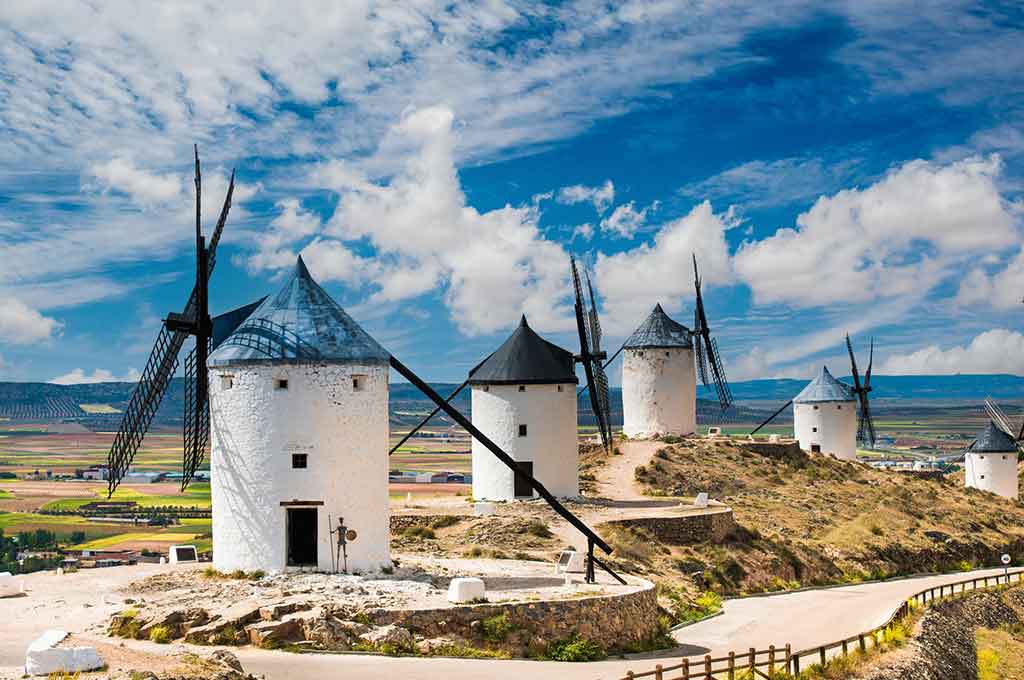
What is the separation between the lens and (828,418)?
5725 centimetres

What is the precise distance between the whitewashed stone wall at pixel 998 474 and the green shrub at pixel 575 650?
42.0m

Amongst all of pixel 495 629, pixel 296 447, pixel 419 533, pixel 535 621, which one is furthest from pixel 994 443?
pixel 296 447

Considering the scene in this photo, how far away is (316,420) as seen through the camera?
2312cm

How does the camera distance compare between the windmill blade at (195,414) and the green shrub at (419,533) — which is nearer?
the windmill blade at (195,414)

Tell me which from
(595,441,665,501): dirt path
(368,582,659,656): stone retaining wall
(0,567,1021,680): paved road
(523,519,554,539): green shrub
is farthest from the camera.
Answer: (595,441,665,501): dirt path

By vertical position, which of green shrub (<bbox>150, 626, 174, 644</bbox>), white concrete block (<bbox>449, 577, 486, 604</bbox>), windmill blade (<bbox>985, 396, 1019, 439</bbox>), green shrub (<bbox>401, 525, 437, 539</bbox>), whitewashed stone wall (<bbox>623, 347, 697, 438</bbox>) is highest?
whitewashed stone wall (<bbox>623, 347, 697, 438</bbox>)

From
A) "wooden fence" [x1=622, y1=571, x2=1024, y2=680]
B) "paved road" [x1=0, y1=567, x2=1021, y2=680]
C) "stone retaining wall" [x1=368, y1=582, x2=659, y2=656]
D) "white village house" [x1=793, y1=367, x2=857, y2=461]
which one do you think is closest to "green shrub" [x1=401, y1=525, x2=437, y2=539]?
"paved road" [x1=0, y1=567, x2=1021, y2=680]

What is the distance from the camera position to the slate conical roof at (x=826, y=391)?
57.1 metres

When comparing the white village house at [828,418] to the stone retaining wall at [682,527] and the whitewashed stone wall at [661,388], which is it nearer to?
the whitewashed stone wall at [661,388]

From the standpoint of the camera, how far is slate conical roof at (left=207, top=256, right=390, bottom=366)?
23297 mm

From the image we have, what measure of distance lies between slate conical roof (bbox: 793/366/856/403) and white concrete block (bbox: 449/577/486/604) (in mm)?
39618

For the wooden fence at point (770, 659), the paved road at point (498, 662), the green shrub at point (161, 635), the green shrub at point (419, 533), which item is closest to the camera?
the paved road at point (498, 662)

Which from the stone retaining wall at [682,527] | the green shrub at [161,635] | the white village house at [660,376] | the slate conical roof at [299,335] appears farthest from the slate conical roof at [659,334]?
the green shrub at [161,635]

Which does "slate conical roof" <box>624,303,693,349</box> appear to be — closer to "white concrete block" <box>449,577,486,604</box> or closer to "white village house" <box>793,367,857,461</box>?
"white village house" <box>793,367,857,461</box>
